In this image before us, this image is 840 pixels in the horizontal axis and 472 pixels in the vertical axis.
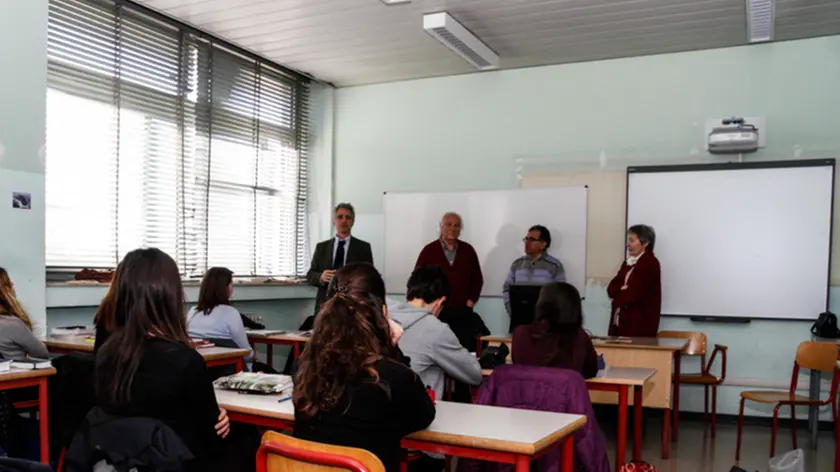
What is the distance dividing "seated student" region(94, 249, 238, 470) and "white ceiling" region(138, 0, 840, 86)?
131 inches

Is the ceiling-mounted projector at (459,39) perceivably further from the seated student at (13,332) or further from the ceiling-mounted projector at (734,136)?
the seated student at (13,332)

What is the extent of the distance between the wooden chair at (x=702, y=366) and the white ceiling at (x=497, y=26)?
7.60 feet

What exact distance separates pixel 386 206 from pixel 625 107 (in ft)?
7.93

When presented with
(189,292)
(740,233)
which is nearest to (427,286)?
(189,292)

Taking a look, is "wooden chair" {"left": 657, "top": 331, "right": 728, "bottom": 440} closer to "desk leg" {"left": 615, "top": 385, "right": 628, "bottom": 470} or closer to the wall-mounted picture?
"desk leg" {"left": 615, "top": 385, "right": 628, "bottom": 470}

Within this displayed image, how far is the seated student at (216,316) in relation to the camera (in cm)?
424

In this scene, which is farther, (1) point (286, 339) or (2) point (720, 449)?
(1) point (286, 339)

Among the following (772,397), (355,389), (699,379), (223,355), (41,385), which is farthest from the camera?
(699,379)

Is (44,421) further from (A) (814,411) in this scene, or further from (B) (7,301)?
(A) (814,411)

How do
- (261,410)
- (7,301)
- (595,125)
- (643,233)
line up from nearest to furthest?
(261,410) < (7,301) < (643,233) < (595,125)

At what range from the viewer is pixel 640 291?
17.1 feet

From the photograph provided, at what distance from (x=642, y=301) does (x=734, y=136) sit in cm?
150

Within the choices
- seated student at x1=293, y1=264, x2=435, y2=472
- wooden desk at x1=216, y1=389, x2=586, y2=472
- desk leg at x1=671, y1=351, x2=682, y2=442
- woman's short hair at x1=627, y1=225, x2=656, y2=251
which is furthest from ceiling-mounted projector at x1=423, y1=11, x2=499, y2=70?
seated student at x1=293, y1=264, x2=435, y2=472

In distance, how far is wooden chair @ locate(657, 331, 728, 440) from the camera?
16.4 feet
